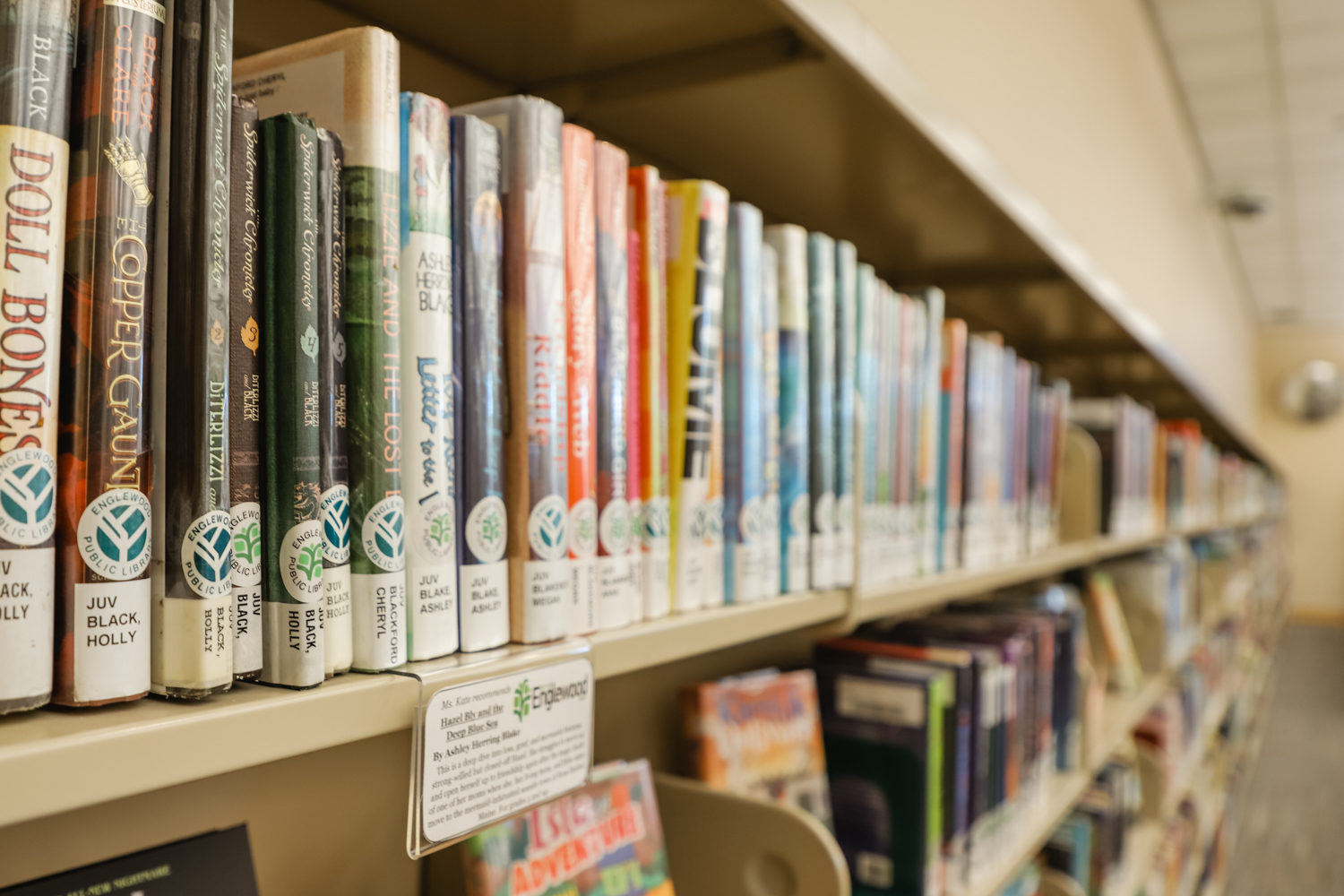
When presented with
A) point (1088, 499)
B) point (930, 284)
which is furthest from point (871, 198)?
point (1088, 499)

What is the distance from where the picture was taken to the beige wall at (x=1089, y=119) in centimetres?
168

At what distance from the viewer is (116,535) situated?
34cm

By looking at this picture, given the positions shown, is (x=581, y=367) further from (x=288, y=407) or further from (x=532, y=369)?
(x=288, y=407)

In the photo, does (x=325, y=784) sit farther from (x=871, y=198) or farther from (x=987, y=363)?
(x=987, y=363)

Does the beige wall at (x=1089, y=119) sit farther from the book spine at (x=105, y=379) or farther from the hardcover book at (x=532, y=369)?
the book spine at (x=105, y=379)

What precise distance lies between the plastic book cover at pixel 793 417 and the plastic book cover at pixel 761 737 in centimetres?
19

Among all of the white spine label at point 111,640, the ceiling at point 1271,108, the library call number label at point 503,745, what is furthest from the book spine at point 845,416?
the ceiling at point 1271,108

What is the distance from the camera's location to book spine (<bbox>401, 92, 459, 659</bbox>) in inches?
18.3

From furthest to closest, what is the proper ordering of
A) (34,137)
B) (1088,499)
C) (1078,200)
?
1. (1078,200)
2. (1088,499)
3. (34,137)

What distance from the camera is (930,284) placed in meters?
1.54

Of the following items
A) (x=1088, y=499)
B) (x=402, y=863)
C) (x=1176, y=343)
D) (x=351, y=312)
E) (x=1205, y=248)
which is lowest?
(x=402, y=863)

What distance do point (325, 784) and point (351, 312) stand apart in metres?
0.43

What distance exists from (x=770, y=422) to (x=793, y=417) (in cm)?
3

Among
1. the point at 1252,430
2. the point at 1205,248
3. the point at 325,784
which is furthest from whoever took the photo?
the point at 1252,430
